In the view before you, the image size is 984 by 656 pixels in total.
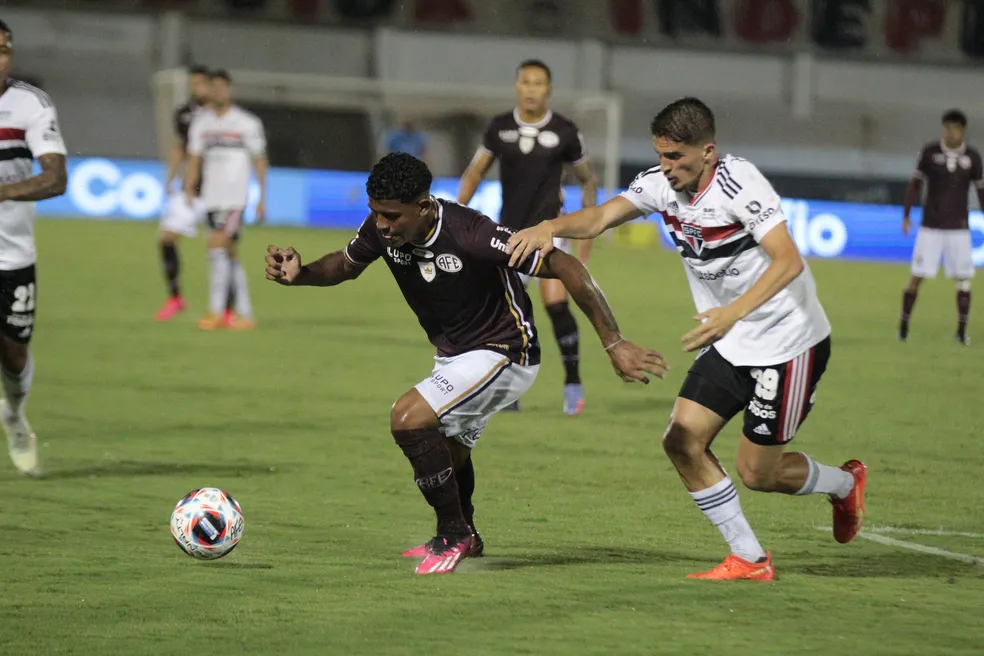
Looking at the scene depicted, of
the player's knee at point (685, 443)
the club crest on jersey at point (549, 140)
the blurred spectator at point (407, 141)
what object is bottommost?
the blurred spectator at point (407, 141)

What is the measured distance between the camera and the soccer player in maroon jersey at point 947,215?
1558 cm

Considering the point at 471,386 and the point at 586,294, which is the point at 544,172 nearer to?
the point at 471,386

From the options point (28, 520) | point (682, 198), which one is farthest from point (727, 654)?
point (28, 520)

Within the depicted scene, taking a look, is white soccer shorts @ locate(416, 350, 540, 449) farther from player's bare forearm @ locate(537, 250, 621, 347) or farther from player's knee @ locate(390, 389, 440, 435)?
player's bare forearm @ locate(537, 250, 621, 347)

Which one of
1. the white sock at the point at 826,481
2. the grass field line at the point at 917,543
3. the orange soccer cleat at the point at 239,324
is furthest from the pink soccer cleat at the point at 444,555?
the orange soccer cleat at the point at 239,324

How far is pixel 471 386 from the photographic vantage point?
5.90 m

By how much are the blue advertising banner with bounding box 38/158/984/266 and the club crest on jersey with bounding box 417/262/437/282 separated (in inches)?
831

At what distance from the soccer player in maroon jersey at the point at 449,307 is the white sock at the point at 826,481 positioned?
0.99m

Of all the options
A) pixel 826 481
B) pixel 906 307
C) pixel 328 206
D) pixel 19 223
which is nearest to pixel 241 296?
pixel 906 307

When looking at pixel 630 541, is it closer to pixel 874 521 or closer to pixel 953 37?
pixel 874 521

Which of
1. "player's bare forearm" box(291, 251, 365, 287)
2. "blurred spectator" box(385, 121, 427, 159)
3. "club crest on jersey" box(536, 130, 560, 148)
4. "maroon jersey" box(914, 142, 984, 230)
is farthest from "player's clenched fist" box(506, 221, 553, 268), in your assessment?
"blurred spectator" box(385, 121, 427, 159)

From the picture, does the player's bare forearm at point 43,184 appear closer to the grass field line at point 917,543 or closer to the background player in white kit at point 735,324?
the background player in white kit at point 735,324

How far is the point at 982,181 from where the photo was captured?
1558cm

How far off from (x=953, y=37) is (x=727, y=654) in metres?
40.4
